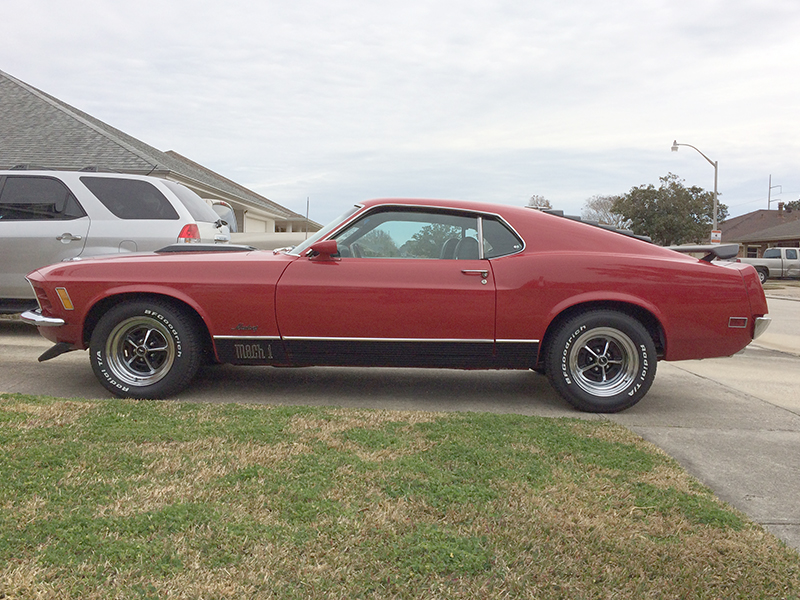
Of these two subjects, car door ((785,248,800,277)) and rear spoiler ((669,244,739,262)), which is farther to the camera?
car door ((785,248,800,277))

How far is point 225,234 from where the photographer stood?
8.41 meters

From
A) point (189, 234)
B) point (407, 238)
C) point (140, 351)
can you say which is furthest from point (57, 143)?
point (407, 238)

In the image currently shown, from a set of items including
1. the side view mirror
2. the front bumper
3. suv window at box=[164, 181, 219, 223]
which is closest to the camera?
the side view mirror

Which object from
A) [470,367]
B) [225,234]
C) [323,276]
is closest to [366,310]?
[323,276]

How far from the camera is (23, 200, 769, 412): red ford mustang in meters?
4.50

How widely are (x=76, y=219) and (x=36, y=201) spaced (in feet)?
1.77

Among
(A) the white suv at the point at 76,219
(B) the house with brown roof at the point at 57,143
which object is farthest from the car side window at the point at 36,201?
(B) the house with brown roof at the point at 57,143

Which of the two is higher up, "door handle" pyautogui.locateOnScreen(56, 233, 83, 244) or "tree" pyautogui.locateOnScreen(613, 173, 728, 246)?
"tree" pyautogui.locateOnScreen(613, 173, 728, 246)

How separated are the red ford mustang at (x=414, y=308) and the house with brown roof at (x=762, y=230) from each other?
48333mm

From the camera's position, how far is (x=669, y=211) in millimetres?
48250

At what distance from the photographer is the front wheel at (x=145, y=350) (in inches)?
178

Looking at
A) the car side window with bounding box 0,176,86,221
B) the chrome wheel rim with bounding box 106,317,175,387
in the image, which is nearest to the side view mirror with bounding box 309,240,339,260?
the chrome wheel rim with bounding box 106,317,175,387

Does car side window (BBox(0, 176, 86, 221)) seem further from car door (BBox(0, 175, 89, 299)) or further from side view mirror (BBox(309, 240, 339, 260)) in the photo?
side view mirror (BBox(309, 240, 339, 260))

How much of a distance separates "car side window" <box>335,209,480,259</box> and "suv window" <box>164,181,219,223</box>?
3669 mm
